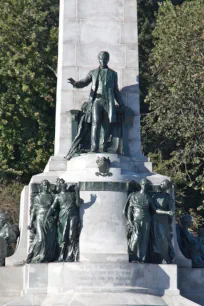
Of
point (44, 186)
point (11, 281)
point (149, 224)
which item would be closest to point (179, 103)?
point (149, 224)

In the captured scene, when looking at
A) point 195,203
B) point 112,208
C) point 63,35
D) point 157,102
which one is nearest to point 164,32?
point 157,102

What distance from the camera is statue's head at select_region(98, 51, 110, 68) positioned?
24.0 meters

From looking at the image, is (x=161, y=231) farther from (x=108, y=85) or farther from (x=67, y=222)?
(x=108, y=85)

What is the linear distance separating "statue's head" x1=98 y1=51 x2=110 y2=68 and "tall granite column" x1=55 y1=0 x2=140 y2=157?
800mm

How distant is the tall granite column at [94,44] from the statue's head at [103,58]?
80 centimetres

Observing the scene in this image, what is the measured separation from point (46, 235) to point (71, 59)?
4826mm

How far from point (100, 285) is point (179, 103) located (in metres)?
13.0

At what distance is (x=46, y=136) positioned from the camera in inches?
1438

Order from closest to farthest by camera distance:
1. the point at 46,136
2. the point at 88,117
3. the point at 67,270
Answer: the point at 67,270
the point at 88,117
the point at 46,136

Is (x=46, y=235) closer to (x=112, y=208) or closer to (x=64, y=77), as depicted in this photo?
(x=112, y=208)

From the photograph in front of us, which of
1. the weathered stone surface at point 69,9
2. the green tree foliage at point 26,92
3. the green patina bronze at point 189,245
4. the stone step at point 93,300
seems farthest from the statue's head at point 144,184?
the green tree foliage at point 26,92

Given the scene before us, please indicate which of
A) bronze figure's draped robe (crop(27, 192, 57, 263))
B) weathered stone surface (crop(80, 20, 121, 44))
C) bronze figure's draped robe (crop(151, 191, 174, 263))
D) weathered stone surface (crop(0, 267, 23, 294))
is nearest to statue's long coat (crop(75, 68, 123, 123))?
weathered stone surface (crop(80, 20, 121, 44))

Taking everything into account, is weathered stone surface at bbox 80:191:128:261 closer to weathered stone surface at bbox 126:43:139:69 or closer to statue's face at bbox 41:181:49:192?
statue's face at bbox 41:181:49:192

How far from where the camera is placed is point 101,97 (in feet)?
78.5
